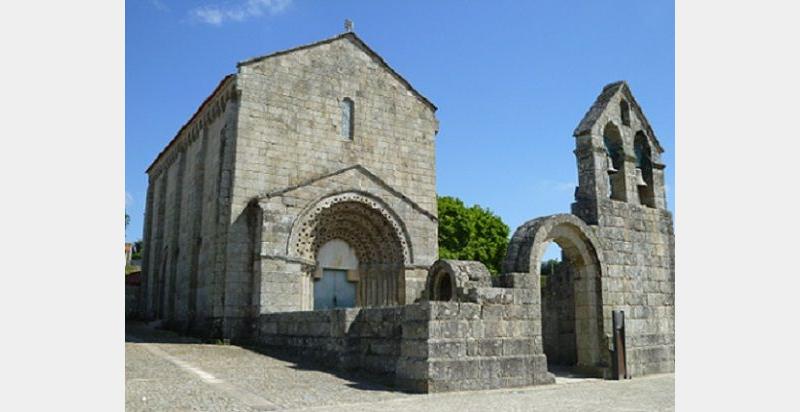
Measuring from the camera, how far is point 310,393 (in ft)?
26.8

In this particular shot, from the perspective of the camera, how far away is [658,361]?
1195 centimetres

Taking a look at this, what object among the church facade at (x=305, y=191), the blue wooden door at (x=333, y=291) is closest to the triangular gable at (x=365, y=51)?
the church facade at (x=305, y=191)

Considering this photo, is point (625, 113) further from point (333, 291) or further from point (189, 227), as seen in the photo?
point (189, 227)

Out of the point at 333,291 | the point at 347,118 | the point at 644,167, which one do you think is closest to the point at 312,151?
the point at 347,118

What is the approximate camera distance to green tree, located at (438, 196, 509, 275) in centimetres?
3441

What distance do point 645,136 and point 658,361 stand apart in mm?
4458

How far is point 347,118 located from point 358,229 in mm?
3176

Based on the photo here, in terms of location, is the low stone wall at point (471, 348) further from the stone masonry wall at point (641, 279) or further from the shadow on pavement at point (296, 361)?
the stone masonry wall at point (641, 279)

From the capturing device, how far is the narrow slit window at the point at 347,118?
1803 centimetres

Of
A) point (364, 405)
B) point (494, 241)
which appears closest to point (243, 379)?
point (364, 405)

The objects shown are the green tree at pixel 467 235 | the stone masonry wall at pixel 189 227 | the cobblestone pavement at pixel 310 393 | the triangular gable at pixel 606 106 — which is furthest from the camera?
the green tree at pixel 467 235

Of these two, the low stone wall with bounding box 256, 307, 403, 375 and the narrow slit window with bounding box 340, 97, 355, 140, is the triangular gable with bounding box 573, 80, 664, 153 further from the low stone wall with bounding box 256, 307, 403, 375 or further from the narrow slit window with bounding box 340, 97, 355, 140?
the narrow slit window with bounding box 340, 97, 355, 140

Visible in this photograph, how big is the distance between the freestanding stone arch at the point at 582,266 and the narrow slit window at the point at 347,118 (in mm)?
8149

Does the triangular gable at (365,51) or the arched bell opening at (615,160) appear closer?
the arched bell opening at (615,160)
